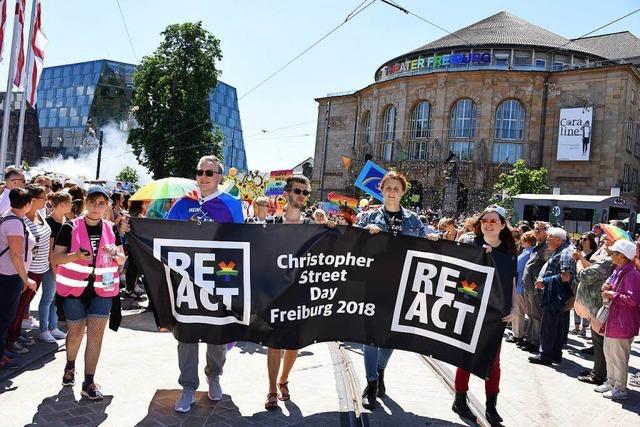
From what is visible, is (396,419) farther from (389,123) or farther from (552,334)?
(389,123)

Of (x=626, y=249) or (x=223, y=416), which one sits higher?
(x=626, y=249)

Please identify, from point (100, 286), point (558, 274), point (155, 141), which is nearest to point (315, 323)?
point (100, 286)

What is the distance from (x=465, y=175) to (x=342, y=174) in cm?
1847

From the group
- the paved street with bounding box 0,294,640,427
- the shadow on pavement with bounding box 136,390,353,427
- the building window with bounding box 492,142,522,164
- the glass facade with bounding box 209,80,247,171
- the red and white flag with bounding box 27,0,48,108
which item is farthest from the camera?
the glass facade with bounding box 209,80,247,171

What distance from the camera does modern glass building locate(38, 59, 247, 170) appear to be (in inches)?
3575

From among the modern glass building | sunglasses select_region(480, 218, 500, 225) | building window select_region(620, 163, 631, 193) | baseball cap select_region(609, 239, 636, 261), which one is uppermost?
the modern glass building

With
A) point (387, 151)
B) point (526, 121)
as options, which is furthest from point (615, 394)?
point (387, 151)

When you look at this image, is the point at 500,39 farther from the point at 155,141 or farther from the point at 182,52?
the point at 155,141

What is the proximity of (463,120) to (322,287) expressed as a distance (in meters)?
48.8

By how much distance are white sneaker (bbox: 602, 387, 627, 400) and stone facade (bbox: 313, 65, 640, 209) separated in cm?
4275

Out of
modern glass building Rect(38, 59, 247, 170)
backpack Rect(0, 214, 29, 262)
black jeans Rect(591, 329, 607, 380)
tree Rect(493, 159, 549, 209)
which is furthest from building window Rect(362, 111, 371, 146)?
backpack Rect(0, 214, 29, 262)

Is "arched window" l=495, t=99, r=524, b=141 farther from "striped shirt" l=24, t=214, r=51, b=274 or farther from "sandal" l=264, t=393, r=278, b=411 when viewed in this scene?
"sandal" l=264, t=393, r=278, b=411

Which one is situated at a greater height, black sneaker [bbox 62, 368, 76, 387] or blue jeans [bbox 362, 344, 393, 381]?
blue jeans [bbox 362, 344, 393, 381]

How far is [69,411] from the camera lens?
15.7ft
